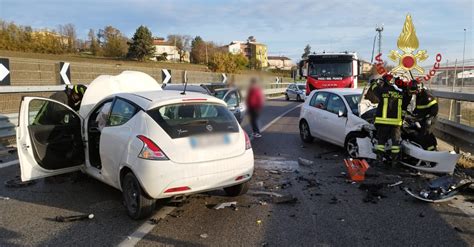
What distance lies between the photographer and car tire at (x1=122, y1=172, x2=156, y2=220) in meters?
4.80

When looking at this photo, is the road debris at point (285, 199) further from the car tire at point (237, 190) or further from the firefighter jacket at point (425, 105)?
the firefighter jacket at point (425, 105)

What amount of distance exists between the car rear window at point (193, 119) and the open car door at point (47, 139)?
192 cm

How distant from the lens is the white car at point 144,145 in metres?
4.74

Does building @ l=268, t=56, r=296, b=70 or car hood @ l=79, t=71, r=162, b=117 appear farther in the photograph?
car hood @ l=79, t=71, r=162, b=117

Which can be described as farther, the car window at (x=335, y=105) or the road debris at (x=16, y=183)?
the car window at (x=335, y=105)

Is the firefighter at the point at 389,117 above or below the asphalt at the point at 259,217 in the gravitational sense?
above

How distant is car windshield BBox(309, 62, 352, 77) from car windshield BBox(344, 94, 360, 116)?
846 cm

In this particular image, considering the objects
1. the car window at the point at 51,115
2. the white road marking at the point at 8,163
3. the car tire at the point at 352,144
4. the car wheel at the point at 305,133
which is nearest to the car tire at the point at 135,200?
the car window at the point at 51,115

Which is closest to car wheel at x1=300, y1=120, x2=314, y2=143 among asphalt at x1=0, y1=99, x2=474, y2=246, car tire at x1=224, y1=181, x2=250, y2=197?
asphalt at x1=0, y1=99, x2=474, y2=246

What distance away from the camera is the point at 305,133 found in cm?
1085

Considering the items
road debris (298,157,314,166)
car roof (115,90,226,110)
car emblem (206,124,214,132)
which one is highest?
car roof (115,90,226,110)

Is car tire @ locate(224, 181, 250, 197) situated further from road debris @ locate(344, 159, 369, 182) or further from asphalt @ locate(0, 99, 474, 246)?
road debris @ locate(344, 159, 369, 182)

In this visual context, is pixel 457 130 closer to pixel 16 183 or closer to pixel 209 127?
pixel 209 127

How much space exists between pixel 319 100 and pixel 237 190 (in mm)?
5454
